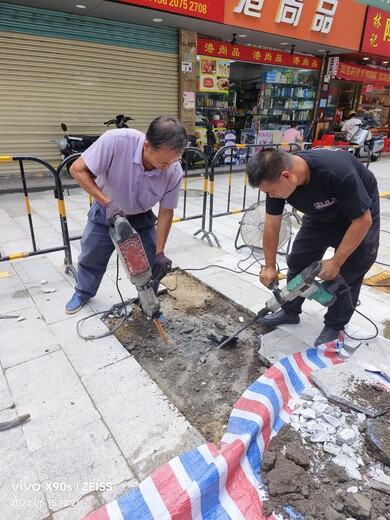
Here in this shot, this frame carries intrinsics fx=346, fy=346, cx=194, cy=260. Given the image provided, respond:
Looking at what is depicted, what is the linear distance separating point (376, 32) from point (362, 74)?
252 centimetres

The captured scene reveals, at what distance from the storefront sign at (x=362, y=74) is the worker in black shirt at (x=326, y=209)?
1308cm

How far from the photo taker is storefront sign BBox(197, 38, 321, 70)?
377 inches

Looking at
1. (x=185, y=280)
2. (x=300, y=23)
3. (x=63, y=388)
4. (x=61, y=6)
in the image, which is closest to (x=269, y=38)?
(x=300, y=23)

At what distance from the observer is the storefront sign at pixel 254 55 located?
9.58 m

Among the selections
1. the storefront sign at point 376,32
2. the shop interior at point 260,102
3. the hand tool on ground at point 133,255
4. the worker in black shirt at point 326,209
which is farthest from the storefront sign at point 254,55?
the hand tool on ground at point 133,255

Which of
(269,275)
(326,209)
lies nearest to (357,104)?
(326,209)

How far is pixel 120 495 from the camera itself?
1676 millimetres

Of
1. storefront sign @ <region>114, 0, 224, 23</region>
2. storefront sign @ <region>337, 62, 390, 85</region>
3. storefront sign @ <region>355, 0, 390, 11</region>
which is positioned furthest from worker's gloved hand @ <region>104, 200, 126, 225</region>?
storefront sign @ <region>337, 62, 390, 85</region>

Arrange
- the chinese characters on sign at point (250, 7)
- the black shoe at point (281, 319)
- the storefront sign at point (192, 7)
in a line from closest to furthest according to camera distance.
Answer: the black shoe at point (281, 319) < the storefront sign at point (192, 7) < the chinese characters on sign at point (250, 7)

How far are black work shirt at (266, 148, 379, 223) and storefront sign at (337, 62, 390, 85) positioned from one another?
13174 mm

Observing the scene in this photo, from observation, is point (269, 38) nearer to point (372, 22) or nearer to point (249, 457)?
point (372, 22)

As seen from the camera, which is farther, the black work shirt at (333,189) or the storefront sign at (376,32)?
the storefront sign at (376,32)

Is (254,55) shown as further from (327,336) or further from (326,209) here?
(327,336)

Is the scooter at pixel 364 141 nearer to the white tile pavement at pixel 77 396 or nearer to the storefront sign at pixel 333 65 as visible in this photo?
the storefront sign at pixel 333 65
